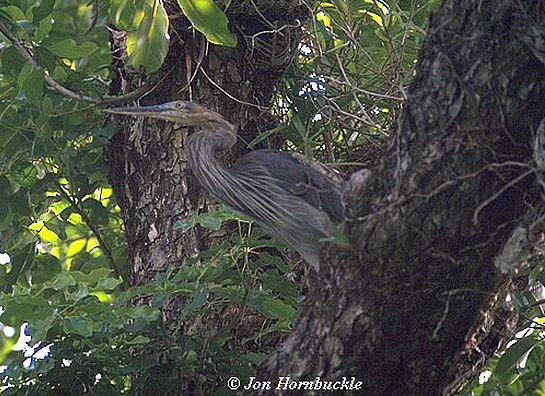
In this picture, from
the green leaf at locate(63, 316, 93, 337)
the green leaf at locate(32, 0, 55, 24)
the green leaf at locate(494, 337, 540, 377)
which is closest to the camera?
the green leaf at locate(63, 316, 93, 337)

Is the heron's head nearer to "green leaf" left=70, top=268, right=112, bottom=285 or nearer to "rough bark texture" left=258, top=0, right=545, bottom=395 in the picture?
"green leaf" left=70, top=268, right=112, bottom=285

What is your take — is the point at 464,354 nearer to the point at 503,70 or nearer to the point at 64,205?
the point at 503,70

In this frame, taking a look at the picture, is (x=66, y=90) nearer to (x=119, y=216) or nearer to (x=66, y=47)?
(x=66, y=47)

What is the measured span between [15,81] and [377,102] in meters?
1.02

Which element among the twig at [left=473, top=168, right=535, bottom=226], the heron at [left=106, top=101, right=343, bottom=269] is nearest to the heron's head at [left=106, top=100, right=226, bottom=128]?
the heron at [left=106, top=101, right=343, bottom=269]

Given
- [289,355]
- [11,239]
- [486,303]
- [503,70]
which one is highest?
[503,70]

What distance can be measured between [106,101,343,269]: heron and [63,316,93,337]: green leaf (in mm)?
692

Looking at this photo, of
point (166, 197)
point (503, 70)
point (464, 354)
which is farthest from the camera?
point (166, 197)

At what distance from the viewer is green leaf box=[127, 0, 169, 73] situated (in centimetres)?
244

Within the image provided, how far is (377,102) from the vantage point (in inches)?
117

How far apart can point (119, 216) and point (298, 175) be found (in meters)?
0.70

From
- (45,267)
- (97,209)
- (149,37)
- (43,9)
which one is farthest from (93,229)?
(149,37)

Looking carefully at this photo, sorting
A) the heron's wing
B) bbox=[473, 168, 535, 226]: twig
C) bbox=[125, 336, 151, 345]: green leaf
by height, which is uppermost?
bbox=[473, 168, 535, 226]: twig

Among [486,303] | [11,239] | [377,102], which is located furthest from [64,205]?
[486,303]
